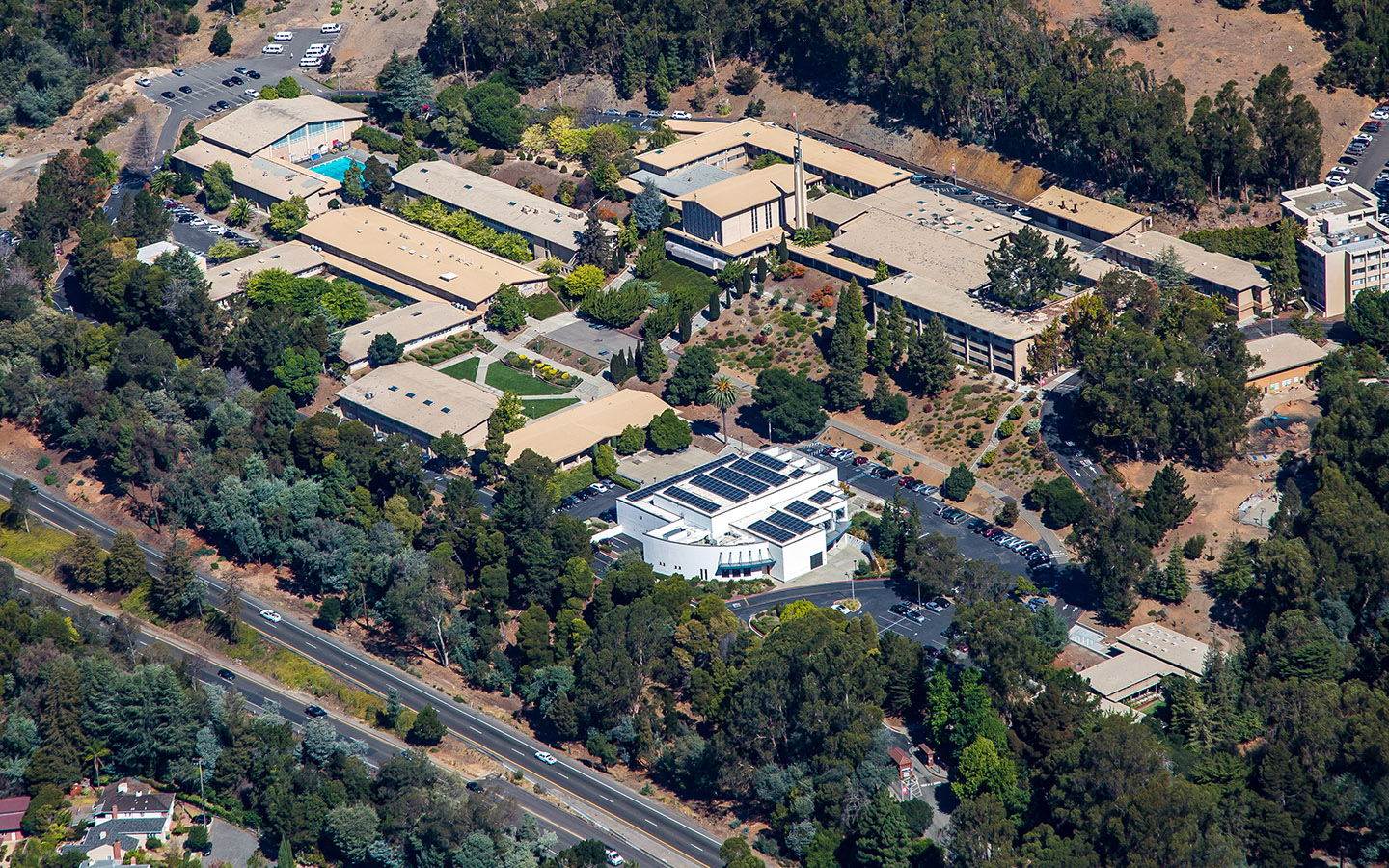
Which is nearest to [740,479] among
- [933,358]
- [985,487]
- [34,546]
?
[985,487]

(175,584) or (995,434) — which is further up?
(995,434)

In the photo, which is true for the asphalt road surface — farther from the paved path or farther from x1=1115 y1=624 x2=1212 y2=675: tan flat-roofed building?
x1=1115 y1=624 x2=1212 y2=675: tan flat-roofed building

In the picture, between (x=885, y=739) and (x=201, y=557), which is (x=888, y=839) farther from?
(x=201, y=557)

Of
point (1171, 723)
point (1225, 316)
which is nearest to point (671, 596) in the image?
point (1171, 723)

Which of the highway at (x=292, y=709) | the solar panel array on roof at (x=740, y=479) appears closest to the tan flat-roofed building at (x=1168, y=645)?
the solar panel array on roof at (x=740, y=479)

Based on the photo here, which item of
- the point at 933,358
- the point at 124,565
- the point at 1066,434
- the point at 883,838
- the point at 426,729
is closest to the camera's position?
the point at 883,838

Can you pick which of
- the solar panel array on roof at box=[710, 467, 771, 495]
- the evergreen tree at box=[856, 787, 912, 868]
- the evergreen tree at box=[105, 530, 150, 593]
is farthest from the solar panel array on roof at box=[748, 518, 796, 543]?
the evergreen tree at box=[105, 530, 150, 593]

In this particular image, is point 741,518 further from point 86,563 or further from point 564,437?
point 86,563
